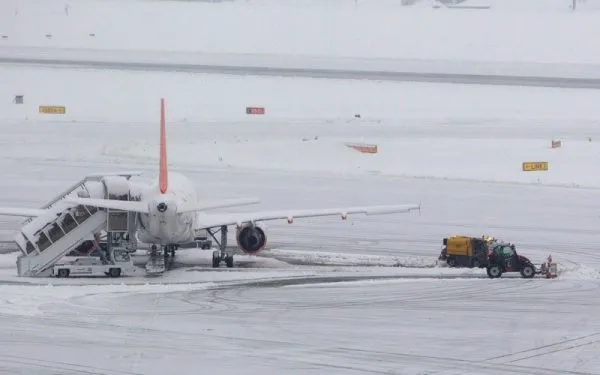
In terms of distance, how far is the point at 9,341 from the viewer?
3312 cm

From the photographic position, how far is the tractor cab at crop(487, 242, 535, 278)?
46219 millimetres

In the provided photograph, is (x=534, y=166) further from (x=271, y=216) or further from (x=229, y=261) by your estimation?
(x=229, y=261)

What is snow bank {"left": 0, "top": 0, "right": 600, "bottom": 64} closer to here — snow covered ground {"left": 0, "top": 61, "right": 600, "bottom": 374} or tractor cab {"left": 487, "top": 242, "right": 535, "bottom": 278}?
snow covered ground {"left": 0, "top": 61, "right": 600, "bottom": 374}

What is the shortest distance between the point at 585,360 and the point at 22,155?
56349 millimetres

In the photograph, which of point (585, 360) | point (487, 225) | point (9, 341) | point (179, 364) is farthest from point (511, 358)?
point (487, 225)

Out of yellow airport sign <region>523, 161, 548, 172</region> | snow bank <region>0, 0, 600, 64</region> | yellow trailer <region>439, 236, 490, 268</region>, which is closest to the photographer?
yellow trailer <region>439, 236, 490, 268</region>

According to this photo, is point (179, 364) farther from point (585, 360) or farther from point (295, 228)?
point (295, 228)

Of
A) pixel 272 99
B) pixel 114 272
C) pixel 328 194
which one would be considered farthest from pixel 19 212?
pixel 272 99

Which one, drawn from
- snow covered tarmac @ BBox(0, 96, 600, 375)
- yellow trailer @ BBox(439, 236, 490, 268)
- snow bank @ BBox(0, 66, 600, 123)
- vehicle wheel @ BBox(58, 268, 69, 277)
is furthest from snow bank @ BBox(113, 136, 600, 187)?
vehicle wheel @ BBox(58, 268, 69, 277)

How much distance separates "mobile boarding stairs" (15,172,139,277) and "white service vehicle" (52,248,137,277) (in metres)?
0.54

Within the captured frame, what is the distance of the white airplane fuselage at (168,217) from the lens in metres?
43.2

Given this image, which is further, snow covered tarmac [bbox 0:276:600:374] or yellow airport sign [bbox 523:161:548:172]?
yellow airport sign [bbox 523:161:548:172]

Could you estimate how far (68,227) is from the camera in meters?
46.6

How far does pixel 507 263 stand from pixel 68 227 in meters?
16.9
